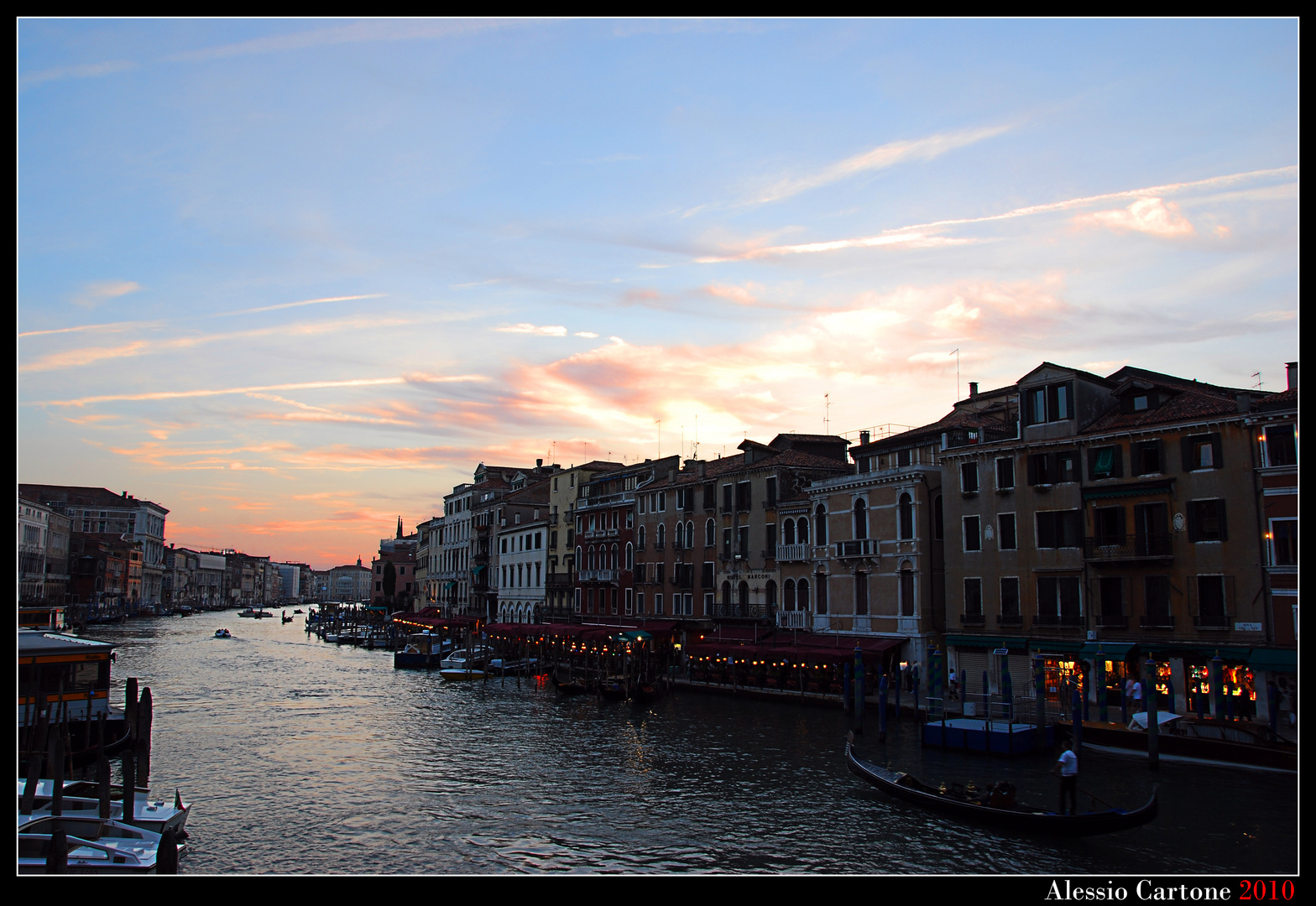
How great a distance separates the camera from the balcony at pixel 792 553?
45.5m

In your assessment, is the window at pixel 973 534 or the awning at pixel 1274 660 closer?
the awning at pixel 1274 660

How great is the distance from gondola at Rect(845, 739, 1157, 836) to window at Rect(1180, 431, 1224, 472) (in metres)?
14.4

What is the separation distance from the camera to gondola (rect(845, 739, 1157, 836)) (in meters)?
18.6

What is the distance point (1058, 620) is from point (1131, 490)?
550 centimetres

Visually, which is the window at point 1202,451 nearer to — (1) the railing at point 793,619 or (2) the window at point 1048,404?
(2) the window at point 1048,404

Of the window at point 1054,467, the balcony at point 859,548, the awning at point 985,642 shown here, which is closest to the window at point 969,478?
the window at point 1054,467

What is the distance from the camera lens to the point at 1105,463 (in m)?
33.2

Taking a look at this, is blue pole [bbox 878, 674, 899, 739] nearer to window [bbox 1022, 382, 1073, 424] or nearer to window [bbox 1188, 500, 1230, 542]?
window [bbox 1188, 500, 1230, 542]

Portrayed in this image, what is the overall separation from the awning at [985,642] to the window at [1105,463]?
683cm

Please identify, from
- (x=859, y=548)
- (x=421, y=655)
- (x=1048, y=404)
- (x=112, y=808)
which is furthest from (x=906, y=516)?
(x=421, y=655)

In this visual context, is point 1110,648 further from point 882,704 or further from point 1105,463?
point 882,704

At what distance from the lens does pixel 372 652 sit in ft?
270

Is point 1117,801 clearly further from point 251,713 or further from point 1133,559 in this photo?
point 251,713
